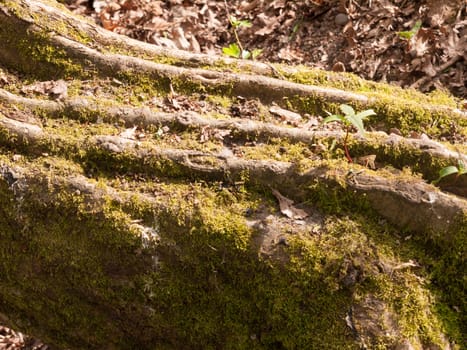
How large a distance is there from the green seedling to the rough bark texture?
1568 mm

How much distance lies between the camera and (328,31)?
528 cm

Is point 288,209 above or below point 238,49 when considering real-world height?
below

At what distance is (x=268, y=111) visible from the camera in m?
3.15

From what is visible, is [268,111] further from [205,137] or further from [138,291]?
[138,291]

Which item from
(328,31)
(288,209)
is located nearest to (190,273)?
(288,209)

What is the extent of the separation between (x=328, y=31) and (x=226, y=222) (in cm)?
340

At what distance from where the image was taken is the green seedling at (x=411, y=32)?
14.6 feet

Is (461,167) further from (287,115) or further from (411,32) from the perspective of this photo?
(411,32)

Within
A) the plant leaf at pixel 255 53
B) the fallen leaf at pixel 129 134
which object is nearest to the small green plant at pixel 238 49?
the plant leaf at pixel 255 53

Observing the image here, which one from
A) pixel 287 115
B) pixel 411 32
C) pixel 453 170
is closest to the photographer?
pixel 453 170

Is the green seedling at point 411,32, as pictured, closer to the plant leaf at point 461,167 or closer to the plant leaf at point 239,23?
the plant leaf at point 239,23

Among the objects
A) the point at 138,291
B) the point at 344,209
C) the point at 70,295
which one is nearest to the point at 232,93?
the point at 344,209

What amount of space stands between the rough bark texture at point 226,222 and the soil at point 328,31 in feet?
5.03

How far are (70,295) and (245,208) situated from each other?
3.77 feet
